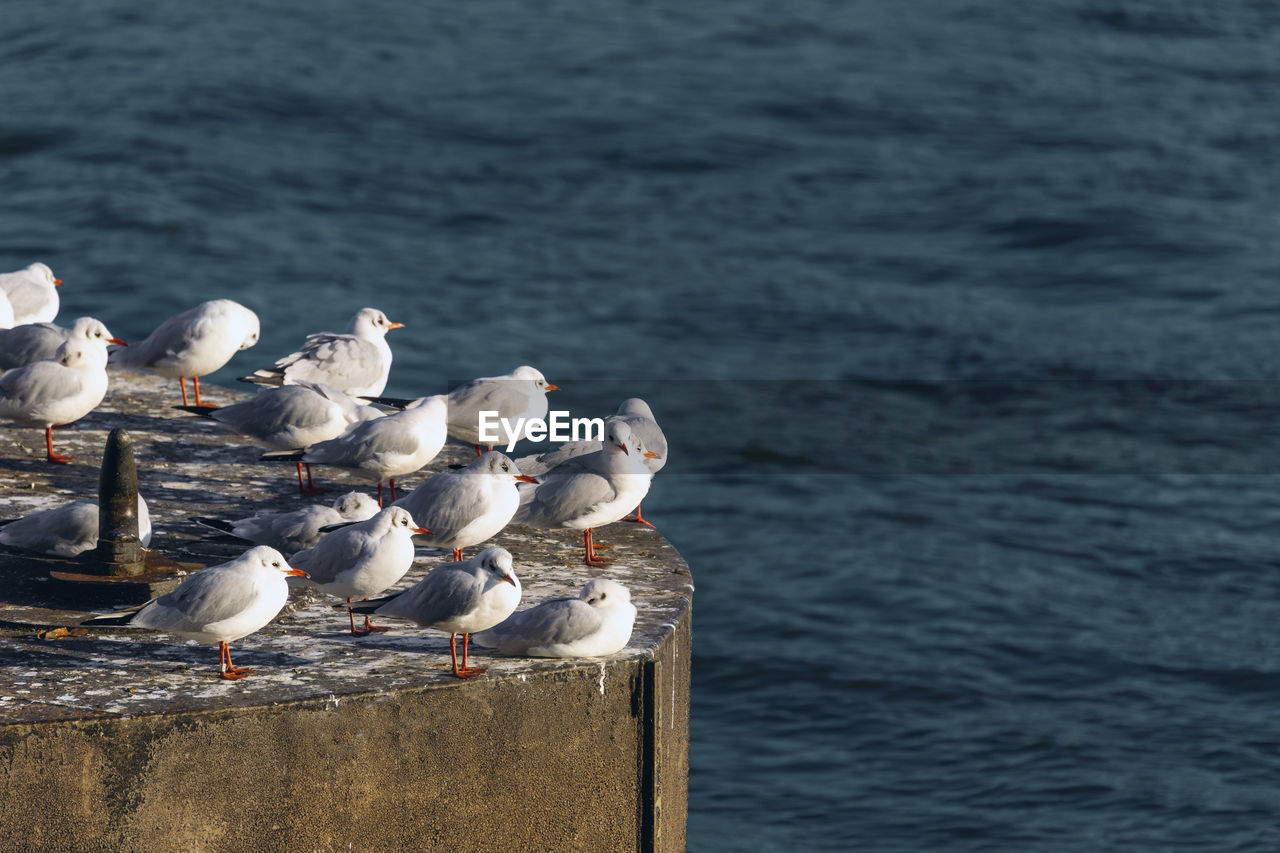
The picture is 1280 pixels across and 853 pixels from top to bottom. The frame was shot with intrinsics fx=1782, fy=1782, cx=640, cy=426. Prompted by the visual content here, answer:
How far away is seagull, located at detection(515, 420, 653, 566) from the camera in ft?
29.3

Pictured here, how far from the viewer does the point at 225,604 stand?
7.27m

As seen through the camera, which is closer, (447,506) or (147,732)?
(147,732)

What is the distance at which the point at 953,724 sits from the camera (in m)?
16.4

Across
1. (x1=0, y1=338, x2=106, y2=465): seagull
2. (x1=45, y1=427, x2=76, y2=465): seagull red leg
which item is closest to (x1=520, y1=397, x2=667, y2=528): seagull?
(x1=0, y1=338, x2=106, y2=465): seagull

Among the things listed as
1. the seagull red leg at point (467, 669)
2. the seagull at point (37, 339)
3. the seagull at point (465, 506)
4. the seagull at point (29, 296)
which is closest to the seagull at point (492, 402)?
the seagull at point (465, 506)

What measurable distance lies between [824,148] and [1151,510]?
13.9 meters

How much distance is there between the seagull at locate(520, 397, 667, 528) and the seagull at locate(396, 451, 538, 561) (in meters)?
0.79

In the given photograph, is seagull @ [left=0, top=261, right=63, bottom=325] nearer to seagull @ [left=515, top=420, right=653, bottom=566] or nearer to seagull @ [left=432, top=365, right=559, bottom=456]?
seagull @ [left=432, top=365, right=559, bottom=456]

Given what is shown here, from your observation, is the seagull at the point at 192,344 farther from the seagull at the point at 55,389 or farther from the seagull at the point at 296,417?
the seagull at the point at 296,417

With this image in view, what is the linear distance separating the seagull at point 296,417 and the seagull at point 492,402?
44 cm

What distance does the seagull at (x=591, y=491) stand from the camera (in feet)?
29.3

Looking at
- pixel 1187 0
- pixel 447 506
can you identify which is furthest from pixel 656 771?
pixel 1187 0

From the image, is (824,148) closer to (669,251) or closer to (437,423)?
(669,251)

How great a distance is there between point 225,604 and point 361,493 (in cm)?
156
